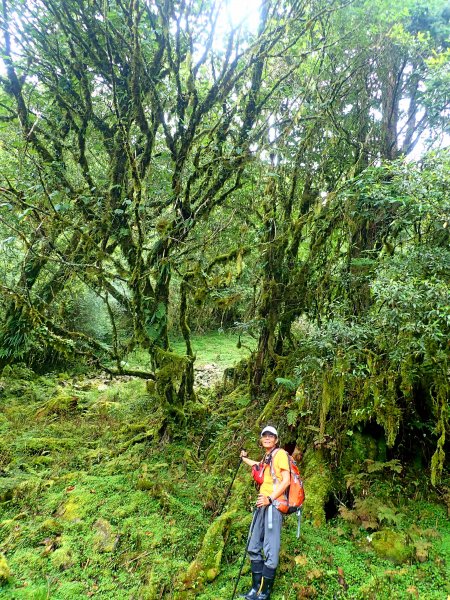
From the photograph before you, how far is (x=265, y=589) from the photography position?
159 inches

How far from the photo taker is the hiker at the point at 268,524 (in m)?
4.07

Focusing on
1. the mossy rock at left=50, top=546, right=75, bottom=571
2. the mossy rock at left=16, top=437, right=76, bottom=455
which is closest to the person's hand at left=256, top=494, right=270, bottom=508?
the mossy rock at left=50, top=546, right=75, bottom=571

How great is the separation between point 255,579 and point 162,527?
1.66 metres

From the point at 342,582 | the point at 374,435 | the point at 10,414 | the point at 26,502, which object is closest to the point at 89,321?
the point at 10,414

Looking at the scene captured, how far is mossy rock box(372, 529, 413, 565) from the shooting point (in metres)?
4.50

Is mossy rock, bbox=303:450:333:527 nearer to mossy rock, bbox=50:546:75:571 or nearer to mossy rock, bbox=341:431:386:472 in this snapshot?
mossy rock, bbox=341:431:386:472

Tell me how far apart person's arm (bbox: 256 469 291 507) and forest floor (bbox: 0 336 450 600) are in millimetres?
911

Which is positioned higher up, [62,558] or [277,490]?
[277,490]

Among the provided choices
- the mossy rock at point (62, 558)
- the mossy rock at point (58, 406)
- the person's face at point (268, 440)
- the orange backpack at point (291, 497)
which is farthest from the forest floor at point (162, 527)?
the person's face at point (268, 440)

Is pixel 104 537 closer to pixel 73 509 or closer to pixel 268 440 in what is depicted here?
pixel 73 509

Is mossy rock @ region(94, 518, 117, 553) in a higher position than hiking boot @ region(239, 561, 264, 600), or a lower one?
lower

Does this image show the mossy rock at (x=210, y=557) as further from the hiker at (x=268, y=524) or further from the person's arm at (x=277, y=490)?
the person's arm at (x=277, y=490)

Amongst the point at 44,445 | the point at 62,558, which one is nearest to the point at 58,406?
the point at 44,445

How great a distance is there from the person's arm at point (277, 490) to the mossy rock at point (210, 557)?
96cm
